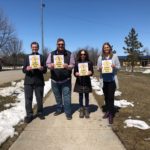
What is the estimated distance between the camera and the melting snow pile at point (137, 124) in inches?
300

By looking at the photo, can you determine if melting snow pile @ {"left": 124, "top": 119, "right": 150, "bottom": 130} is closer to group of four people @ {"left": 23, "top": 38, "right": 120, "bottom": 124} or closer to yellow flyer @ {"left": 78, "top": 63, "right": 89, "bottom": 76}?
group of four people @ {"left": 23, "top": 38, "right": 120, "bottom": 124}

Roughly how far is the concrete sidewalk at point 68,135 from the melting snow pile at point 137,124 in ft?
1.70

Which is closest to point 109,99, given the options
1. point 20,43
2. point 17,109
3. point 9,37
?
point 17,109

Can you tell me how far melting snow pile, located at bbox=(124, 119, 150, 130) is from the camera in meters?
7.62

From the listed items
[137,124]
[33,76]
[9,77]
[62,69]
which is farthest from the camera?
[9,77]

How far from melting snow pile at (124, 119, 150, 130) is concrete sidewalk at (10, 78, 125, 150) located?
0.52 meters

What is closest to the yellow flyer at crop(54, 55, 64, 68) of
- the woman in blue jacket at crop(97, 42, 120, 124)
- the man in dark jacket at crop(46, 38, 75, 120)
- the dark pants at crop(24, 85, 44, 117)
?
the man in dark jacket at crop(46, 38, 75, 120)

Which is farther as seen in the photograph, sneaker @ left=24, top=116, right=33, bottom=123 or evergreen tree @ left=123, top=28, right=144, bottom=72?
evergreen tree @ left=123, top=28, right=144, bottom=72

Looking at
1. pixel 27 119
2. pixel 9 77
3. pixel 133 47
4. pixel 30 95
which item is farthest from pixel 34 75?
pixel 133 47

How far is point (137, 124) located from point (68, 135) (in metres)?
1.89

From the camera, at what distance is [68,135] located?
693cm

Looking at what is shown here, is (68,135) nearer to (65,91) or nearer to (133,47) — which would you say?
(65,91)

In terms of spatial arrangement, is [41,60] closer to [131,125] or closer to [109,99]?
[109,99]

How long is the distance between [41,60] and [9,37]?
7120cm
